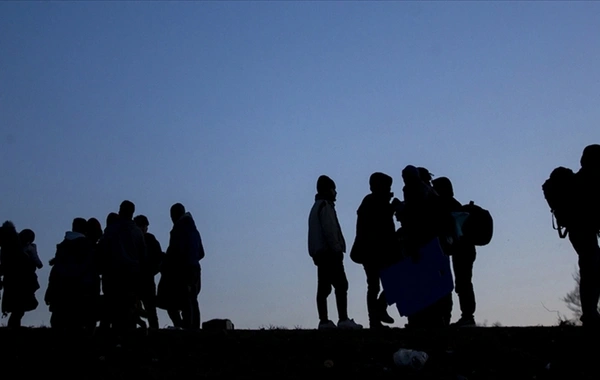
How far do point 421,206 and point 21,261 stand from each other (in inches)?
279

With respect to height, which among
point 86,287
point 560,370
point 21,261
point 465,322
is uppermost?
point 21,261

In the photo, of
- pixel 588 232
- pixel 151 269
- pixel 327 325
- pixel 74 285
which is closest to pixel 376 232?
pixel 327 325

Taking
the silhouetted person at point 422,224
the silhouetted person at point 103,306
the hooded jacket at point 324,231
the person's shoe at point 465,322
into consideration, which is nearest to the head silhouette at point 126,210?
the silhouetted person at point 103,306

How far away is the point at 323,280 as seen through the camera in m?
14.7

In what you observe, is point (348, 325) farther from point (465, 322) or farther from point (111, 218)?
point (111, 218)

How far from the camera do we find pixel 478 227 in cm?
1316

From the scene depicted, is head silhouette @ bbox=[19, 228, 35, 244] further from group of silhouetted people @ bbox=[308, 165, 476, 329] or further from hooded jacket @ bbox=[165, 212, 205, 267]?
group of silhouetted people @ bbox=[308, 165, 476, 329]

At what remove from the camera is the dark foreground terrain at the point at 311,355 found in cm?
967

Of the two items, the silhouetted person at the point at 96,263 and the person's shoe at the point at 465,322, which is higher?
the silhouetted person at the point at 96,263

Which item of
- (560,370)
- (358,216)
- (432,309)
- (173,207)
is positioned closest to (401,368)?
(560,370)

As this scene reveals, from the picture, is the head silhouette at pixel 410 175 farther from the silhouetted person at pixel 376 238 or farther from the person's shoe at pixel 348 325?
the person's shoe at pixel 348 325

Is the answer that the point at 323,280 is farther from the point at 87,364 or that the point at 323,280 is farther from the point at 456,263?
the point at 87,364

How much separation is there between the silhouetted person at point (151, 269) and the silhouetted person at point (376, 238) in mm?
3514

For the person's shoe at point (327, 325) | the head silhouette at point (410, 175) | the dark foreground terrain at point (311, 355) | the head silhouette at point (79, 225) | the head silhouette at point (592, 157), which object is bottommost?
the dark foreground terrain at point (311, 355)
